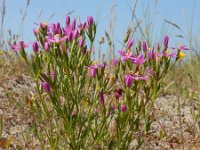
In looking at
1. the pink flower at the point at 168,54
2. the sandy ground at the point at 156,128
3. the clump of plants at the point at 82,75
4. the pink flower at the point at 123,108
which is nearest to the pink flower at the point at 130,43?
the clump of plants at the point at 82,75

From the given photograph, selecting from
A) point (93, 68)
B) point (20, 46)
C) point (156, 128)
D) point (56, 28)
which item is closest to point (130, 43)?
point (93, 68)

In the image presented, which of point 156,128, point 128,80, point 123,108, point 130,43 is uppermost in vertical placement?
point 130,43

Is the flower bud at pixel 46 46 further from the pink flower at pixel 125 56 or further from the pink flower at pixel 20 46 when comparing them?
the pink flower at pixel 125 56

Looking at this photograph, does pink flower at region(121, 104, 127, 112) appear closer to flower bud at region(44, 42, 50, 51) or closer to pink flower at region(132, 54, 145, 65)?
pink flower at region(132, 54, 145, 65)

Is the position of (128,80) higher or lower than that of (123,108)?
higher

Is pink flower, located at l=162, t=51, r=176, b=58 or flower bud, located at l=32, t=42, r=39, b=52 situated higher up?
flower bud, located at l=32, t=42, r=39, b=52

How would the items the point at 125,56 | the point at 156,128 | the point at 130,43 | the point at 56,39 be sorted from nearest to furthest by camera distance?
the point at 56,39 → the point at 125,56 → the point at 130,43 → the point at 156,128

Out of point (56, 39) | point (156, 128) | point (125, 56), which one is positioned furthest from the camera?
point (156, 128)

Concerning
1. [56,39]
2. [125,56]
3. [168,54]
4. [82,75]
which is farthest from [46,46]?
[168,54]

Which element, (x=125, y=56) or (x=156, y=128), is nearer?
(x=125, y=56)

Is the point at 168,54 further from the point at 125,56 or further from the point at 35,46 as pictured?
the point at 35,46

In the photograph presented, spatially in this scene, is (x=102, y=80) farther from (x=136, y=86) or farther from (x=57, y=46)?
(x=57, y=46)

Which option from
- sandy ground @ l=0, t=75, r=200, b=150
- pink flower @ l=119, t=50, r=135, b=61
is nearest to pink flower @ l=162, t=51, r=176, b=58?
pink flower @ l=119, t=50, r=135, b=61
